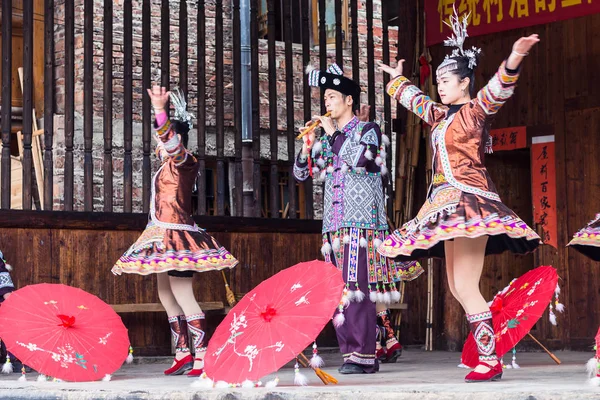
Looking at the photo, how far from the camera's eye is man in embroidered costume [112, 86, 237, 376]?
6074 mm

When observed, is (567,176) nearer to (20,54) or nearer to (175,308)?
(175,308)

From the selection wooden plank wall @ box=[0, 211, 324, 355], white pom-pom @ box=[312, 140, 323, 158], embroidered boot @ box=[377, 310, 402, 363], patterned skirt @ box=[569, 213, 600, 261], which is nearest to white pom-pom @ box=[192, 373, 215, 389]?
white pom-pom @ box=[312, 140, 323, 158]

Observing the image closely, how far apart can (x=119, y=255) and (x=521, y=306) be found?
3127 mm

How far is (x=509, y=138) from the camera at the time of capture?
342 inches

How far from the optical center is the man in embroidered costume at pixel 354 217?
585 centimetres

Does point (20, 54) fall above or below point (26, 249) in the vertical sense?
above

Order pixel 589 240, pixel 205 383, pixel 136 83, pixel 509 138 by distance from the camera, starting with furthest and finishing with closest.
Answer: pixel 136 83
pixel 509 138
pixel 589 240
pixel 205 383

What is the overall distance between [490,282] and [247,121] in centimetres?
345

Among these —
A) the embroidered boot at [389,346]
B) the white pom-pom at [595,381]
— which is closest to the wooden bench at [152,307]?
the embroidered boot at [389,346]

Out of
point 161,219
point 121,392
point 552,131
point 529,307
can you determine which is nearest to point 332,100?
point 161,219

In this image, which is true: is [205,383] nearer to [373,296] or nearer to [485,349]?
[485,349]

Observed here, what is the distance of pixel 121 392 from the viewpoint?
4754 millimetres

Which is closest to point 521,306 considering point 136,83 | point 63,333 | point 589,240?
point 589,240

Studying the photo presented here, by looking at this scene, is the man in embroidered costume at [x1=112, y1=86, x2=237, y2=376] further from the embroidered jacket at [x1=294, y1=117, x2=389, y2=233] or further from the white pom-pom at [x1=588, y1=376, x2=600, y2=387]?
the white pom-pom at [x1=588, y1=376, x2=600, y2=387]
